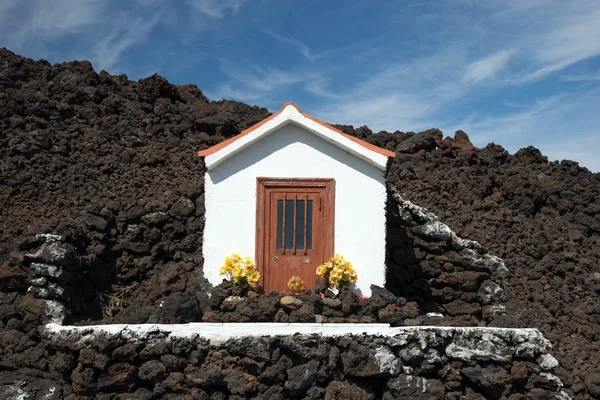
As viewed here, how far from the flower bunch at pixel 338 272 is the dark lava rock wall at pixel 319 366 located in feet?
4.84

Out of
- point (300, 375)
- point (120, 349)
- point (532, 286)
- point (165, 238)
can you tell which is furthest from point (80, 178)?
point (532, 286)

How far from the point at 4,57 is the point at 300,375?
14.3 metres

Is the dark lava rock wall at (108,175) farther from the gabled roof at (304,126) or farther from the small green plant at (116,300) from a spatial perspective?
the gabled roof at (304,126)

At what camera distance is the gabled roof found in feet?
35.1

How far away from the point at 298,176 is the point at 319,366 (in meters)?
3.34

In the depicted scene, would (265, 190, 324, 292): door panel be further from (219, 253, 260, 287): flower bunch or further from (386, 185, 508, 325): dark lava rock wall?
(386, 185, 508, 325): dark lava rock wall

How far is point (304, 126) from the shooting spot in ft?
35.8

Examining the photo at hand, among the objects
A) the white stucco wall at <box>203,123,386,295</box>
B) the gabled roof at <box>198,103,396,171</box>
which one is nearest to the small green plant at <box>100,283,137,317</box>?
the white stucco wall at <box>203,123,386,295</box>

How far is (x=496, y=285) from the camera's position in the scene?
12.6 metres

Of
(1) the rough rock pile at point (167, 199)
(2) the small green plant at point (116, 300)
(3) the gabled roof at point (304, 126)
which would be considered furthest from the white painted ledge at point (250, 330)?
(3) the gabled roof at point (304, 126)

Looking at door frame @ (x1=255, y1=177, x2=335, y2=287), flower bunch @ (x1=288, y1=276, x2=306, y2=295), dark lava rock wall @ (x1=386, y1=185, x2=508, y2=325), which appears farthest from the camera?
dark lava rock wall @ (x1=386, y1=185, x2=508, y2=325)

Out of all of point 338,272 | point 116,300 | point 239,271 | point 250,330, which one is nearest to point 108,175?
point 116,300

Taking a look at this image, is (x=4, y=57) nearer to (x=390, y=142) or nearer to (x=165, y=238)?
(x=165, y=238)

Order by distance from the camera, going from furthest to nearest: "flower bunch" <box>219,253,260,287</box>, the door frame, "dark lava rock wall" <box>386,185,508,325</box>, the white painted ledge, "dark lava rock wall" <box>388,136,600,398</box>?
"dark lava rock wall" <box>386,185,508,325</box>, "dark lava rock wall" <box>388,136,600,398</box>, the door frame, "flower bunch" <box>219,253,260,287</box>, the white painted ledge
